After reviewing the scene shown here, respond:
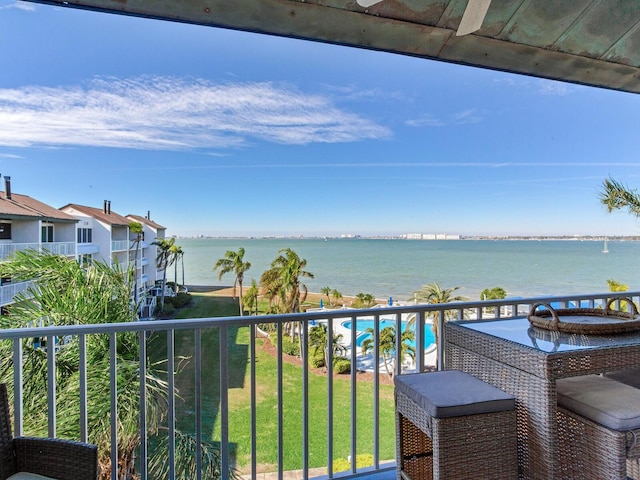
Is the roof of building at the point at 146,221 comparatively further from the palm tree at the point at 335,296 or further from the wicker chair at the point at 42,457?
the wicker chair at the point at 42,457

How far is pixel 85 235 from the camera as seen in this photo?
1221 cm

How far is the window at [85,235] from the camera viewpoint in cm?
1167

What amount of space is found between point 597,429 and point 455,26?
2.01m

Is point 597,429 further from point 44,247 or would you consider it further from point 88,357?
point 44,247

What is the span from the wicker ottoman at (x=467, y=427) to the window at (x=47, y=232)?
10851 mm

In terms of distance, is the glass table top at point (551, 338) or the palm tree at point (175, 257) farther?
the palm tree at point (175, 257)

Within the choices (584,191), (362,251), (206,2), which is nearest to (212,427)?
(206,2)

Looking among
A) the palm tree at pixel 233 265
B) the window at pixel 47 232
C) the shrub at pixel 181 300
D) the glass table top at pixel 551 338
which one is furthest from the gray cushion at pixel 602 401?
the palm tree at pixel 233 265

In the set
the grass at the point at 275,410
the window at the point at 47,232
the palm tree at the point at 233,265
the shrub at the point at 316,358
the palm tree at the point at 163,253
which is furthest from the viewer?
the palm tree at the point at 233,265

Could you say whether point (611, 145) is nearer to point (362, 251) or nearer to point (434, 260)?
point (434, 260)

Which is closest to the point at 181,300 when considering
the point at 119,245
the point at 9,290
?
the point at 119,245

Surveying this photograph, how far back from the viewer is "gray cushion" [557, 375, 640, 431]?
4.27 ft

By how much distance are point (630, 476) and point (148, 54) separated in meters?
11.9

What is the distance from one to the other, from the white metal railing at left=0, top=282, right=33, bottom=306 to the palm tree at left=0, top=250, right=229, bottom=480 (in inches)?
4.9
